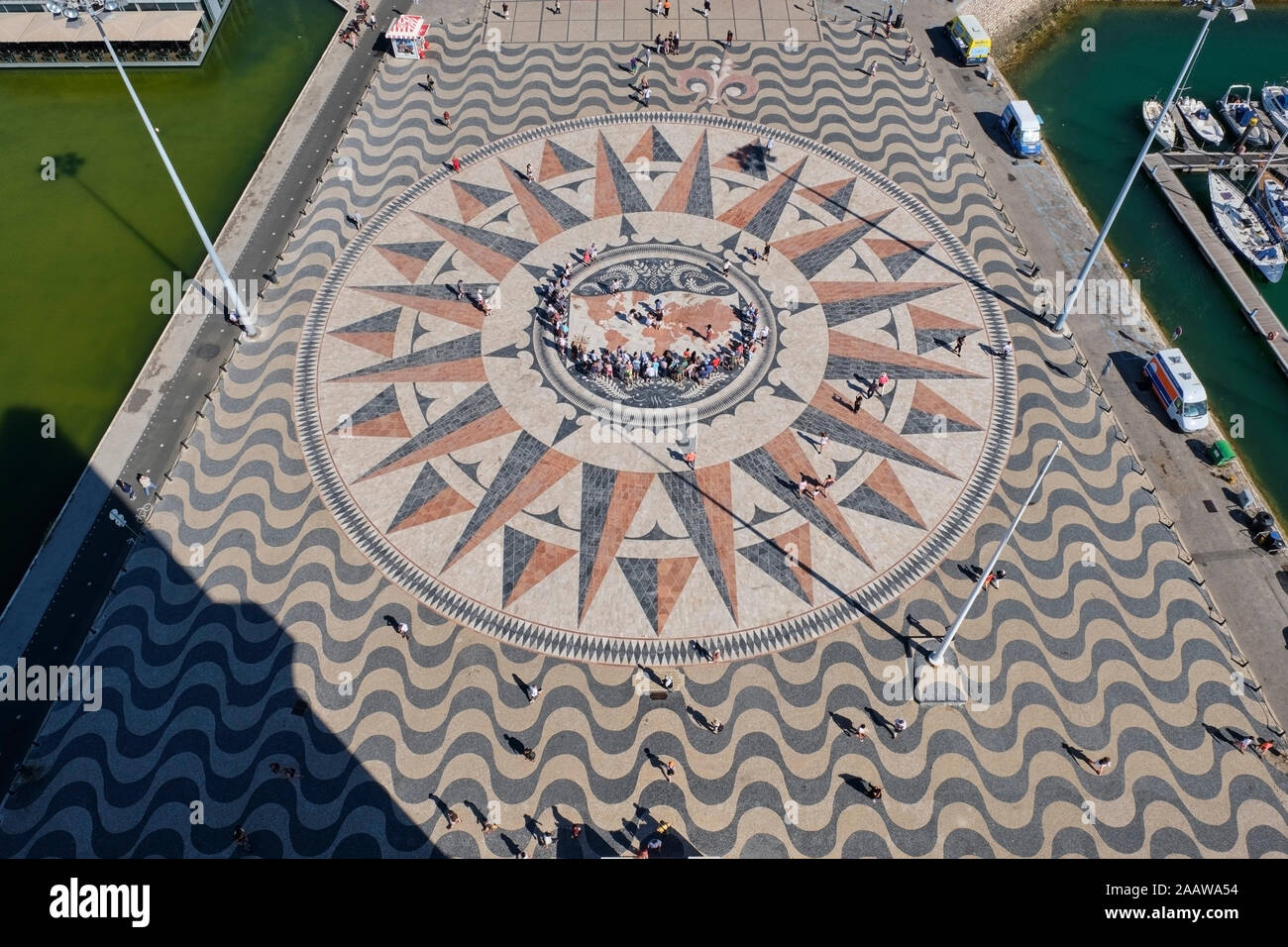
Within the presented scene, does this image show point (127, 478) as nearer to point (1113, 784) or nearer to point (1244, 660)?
point (1113, 784)

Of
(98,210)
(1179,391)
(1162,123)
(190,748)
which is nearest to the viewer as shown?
(190,748)

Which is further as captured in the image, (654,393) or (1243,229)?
(1243,229)

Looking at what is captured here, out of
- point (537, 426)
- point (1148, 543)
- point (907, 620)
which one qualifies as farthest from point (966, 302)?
point (537, 426)

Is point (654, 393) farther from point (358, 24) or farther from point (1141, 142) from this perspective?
point (1141, 142)

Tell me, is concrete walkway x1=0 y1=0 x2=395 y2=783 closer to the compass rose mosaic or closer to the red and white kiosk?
the red and white kiosk

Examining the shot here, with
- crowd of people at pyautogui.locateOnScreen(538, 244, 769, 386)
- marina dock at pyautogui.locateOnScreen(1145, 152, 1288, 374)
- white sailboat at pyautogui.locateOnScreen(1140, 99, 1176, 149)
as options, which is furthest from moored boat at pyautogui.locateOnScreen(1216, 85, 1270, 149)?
crowd of people at pyautogui.locateOnScreen(538, 244, 769, 386)

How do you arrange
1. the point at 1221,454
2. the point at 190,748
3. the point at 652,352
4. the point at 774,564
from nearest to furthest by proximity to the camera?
the point at 190,748 → the point at 774,564 → the point at 1221,454 → the point at 652,352

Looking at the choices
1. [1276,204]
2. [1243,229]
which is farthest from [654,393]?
[1276,204]
